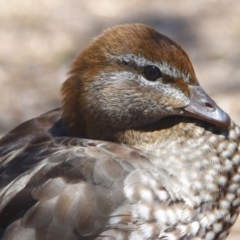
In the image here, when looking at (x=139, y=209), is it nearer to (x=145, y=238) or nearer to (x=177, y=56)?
(x=145, y=238)

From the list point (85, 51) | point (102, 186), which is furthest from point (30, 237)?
→ point (85, 51)

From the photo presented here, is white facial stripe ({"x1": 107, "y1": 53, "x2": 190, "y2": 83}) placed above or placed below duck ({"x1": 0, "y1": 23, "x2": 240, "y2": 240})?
above

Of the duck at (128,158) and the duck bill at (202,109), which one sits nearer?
the duck at (128,158)

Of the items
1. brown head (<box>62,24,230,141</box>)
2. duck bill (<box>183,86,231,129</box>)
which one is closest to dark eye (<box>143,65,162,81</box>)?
brown head (<box>62,24,230,141</box>)

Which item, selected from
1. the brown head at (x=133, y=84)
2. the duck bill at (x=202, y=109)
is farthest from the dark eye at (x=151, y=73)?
the duck bill at (x=202, y=109)

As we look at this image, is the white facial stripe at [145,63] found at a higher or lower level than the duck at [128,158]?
higher

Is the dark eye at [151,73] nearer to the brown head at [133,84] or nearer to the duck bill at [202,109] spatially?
the brown head at [133,84]

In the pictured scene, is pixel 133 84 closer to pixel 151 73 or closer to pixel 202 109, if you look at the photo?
pixel 151 73

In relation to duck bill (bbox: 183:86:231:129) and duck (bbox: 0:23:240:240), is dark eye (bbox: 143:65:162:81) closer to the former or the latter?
duck (bbox: 0:23:240:240)
